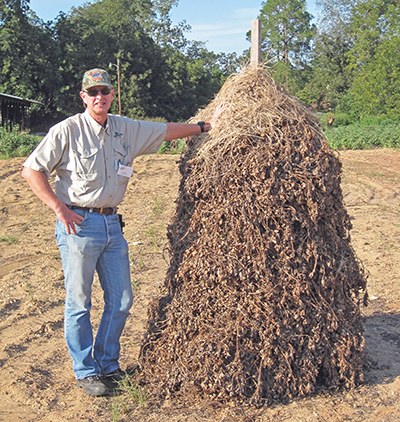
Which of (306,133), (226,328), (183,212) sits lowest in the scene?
(226,328)

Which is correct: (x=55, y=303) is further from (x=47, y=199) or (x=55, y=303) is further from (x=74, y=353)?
(x=47, y=199)

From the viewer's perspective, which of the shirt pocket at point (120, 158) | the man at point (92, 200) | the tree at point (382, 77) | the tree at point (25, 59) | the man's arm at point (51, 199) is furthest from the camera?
the tree at point (25, 59)

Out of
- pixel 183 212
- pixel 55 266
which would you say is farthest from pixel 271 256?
pixel 55 266

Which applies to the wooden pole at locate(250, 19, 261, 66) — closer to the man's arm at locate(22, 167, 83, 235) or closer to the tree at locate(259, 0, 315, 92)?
the man's arm at locate(22, 167, 83, 235)

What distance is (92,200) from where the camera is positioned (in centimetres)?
321

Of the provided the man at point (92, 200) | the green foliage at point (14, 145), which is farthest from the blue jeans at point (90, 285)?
the green foliage at point (14, 145)

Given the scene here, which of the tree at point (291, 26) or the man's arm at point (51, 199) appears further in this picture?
the tree at point (291, 26)

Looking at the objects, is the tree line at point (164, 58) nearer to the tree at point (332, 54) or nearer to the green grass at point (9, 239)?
the tree at point (332, 54)

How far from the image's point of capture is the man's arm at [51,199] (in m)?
3.10

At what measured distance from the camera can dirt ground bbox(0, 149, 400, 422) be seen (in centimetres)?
314

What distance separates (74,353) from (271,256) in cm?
157

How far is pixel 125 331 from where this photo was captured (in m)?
4.51

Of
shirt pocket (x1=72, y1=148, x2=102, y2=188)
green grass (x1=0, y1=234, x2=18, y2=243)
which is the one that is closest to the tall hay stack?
shirt pocket (x1=72, y1=148, x2=102, y2=188)


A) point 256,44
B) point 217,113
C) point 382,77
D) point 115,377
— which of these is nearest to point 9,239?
point 115,377
